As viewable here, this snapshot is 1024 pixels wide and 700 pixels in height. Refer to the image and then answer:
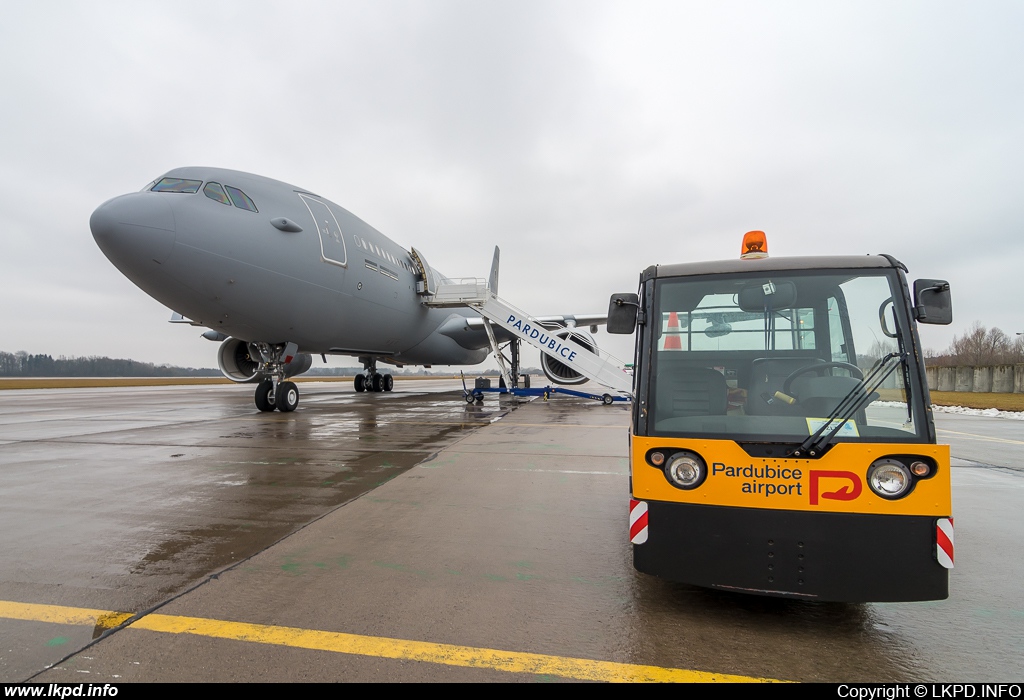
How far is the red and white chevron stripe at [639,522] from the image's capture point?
270cm

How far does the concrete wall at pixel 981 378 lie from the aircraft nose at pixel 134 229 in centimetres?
3305

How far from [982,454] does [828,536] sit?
8.26 meters

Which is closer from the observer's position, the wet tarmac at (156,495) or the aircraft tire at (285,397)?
the wet tarmac at (156,495)

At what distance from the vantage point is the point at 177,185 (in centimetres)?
998

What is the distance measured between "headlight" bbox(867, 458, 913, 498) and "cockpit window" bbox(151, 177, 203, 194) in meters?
11.7

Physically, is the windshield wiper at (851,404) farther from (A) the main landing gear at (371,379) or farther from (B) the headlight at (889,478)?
(A) the main landing gear at (371,379)

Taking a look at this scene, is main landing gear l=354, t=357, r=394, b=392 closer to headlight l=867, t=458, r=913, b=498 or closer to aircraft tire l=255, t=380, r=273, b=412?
aircraft tire l=255, t=380, r=273, b=412

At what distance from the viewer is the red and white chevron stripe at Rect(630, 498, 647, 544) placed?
2695 mm

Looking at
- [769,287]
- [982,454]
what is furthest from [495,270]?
[769,287]

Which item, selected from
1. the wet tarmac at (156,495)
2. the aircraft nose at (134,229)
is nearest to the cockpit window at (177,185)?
the aircraft nose at (134,229)

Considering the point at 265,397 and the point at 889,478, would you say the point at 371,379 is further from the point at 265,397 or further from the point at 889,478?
the point at 889,478

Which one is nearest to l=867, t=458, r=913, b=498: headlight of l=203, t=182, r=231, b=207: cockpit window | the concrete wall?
l=203, t=182, r=231, b=207: cockpit window

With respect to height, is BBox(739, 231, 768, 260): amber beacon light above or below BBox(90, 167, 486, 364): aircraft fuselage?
below
